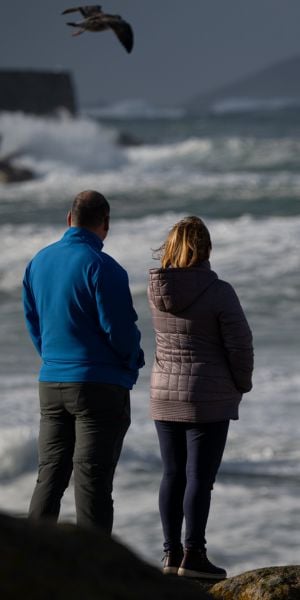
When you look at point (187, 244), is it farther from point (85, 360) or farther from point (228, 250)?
point (228, 250)

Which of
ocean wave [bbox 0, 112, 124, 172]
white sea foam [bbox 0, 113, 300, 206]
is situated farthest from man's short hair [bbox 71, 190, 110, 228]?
ocean wave [bbox 0, 112, 124, 172]

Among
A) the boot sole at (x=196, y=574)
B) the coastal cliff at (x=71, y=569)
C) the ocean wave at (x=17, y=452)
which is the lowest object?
the boot sole at (x=196, y=574)

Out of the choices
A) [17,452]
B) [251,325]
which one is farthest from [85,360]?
[251,325]

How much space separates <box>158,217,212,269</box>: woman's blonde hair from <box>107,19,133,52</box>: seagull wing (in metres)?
2.00

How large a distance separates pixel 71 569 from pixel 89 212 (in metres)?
2.04

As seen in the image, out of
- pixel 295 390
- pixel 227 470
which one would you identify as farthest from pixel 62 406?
pixel 295 390

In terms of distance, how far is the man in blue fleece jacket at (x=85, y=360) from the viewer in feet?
11.1

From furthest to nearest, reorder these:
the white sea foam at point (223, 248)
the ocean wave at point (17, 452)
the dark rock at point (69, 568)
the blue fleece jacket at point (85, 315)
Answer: the white sea foam at point (223, 248) → the ocean wave at point (17, 452) → the blue fleece jacket at point (85, 315) → the dark rock at point (69, 568)

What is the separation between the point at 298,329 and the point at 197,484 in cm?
697

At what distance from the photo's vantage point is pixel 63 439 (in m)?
3.49

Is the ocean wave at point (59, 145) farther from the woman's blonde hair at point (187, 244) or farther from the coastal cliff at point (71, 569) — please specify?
the coastal cliff at point (71, 569)

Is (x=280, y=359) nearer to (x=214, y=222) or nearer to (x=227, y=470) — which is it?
(x=227, y=470)

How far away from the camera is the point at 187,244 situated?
137 inches

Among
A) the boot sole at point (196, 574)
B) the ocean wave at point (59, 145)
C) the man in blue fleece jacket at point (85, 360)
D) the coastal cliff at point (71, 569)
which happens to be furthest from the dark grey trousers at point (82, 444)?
the ocean wave at point (59, 145)
